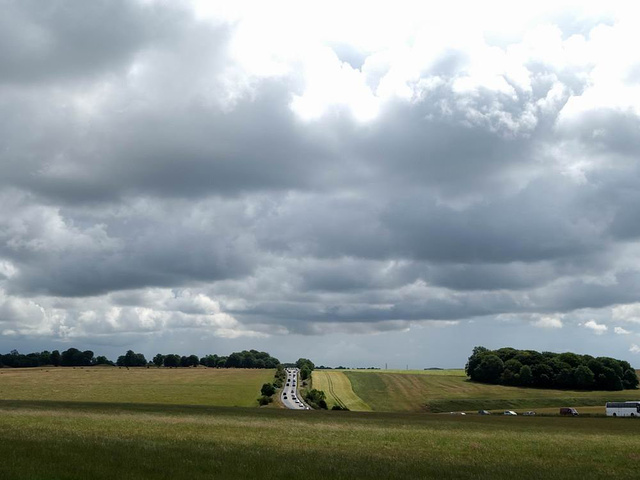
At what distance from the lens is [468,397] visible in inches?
6801

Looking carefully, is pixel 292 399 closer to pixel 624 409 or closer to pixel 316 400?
pixel 316 400

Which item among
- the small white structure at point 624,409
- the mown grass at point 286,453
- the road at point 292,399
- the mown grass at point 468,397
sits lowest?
the road at point 292,399

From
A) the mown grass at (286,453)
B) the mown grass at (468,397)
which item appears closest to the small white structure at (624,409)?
the mown grass at (468,397)

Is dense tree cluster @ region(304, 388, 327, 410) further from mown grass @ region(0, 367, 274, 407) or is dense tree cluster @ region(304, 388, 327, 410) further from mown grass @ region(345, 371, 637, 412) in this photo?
mown grass @ region(0, 367, 274, 407)

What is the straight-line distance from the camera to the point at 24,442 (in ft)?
117

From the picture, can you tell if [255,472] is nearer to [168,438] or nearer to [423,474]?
[423,474]

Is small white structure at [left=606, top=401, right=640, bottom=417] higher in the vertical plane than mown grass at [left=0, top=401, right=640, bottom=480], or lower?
lower

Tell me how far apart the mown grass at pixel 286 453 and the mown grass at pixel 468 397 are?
98.8 metres

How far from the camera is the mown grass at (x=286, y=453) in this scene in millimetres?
28547

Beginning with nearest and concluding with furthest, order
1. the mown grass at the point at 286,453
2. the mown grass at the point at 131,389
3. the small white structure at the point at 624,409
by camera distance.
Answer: the mown grass at the point at 286,453 → the small white structure at the point at 624,409 → the mown grass at the point at 131,389

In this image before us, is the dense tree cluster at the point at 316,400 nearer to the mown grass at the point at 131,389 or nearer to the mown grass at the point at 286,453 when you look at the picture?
the mown grass at the point at 131,389

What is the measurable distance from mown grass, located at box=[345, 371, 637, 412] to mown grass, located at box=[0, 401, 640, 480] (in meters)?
98.8

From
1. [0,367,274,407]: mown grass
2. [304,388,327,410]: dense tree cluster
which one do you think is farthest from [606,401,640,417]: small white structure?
[0,367,274,407]: mown grass

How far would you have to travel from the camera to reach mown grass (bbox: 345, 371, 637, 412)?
156 meters
